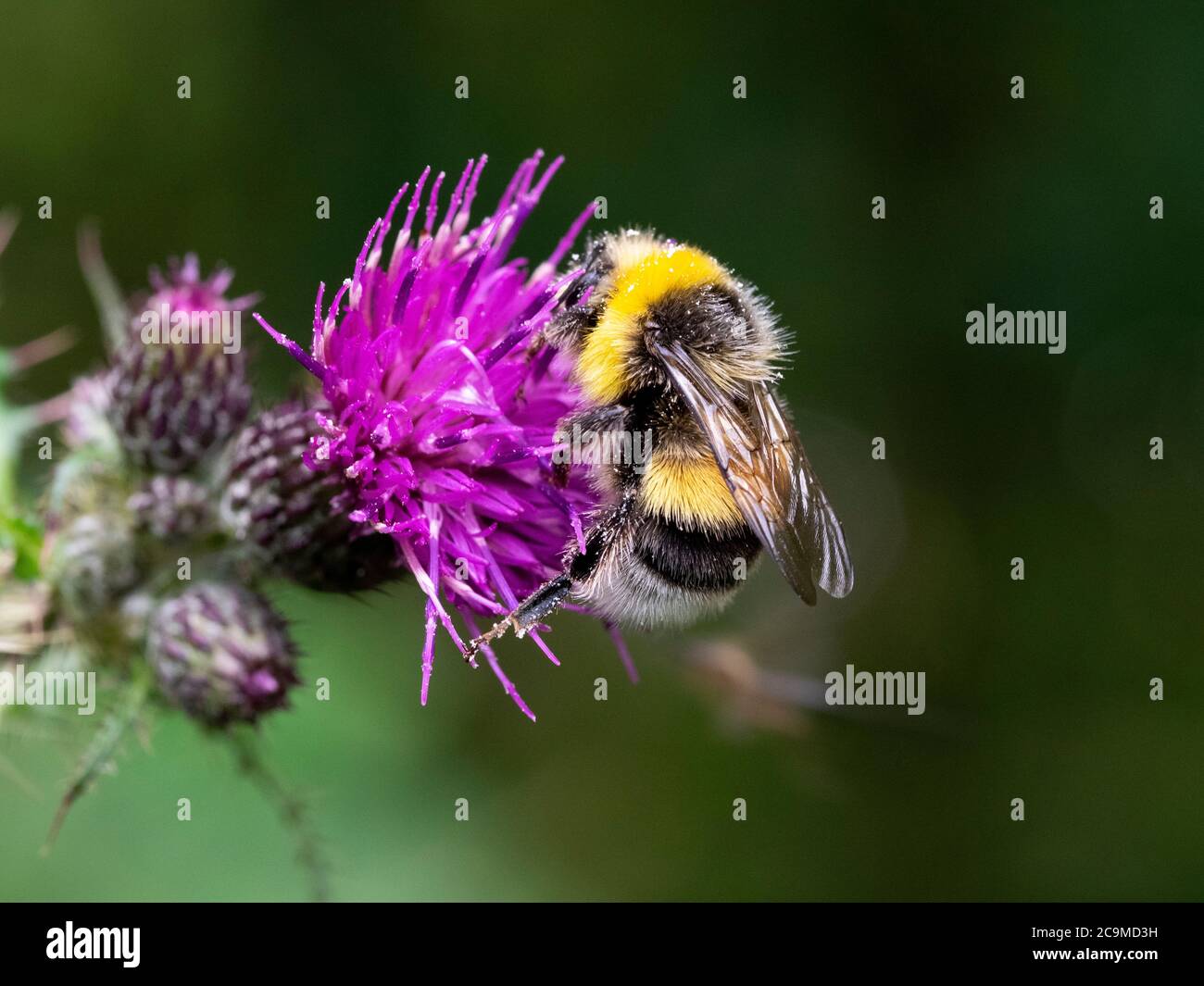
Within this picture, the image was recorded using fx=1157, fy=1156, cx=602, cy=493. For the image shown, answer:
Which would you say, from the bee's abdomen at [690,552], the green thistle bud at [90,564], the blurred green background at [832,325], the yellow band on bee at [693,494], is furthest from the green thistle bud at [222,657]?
the blurred green background at [832,325]

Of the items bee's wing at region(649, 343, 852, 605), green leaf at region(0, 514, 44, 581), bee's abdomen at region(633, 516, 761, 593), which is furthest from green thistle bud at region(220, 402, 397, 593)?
bee's wing at region(649, 343, 852, 605)

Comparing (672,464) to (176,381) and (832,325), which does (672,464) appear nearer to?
(176,381)

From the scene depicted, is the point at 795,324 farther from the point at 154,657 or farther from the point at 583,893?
the point at 154,657

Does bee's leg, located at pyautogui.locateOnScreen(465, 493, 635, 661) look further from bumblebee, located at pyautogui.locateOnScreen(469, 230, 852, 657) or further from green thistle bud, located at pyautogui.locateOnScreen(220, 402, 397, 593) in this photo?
green thistle bud, located at pyautogui.locateOnScreen(220, 402, 397, 593)

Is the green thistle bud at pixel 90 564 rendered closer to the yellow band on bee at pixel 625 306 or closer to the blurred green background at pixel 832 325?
the yellow band on bee at pixel 625 306

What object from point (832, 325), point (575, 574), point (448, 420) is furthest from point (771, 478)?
point (832, 325)

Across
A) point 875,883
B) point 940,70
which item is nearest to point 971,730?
point 875,883
